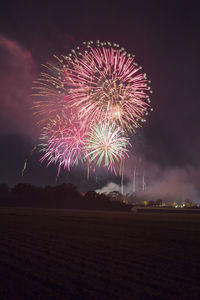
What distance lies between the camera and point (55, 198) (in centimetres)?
9312

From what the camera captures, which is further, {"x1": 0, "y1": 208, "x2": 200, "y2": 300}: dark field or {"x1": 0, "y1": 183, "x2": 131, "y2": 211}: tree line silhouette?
{"x1": 0, "y1": 183, "x2": 131, "y2": 211}: tree line silhouette

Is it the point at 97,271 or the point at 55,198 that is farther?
the point at 55,198

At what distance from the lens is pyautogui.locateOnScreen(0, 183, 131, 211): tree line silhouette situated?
8244 cm

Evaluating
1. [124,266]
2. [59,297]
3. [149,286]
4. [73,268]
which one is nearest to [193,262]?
[124,266]

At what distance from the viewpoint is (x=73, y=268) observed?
33.0 feet

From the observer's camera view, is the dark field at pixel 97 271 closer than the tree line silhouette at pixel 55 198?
Yes

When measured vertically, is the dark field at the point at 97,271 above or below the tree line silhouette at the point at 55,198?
below

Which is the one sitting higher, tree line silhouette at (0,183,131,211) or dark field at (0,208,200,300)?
tree line silhouette at (0,183,131,211)

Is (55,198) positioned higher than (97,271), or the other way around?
(55,198)

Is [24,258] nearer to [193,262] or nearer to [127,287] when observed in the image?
[127,287]

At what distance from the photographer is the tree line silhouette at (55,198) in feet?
270

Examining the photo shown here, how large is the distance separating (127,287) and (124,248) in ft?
22.5

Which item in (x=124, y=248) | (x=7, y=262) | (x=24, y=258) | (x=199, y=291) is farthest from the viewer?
(x=124, y=248)

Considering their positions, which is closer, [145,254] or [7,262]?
[7,262]
